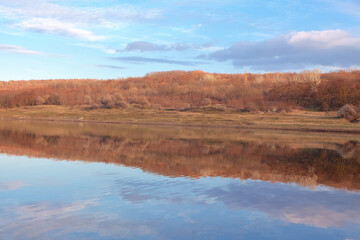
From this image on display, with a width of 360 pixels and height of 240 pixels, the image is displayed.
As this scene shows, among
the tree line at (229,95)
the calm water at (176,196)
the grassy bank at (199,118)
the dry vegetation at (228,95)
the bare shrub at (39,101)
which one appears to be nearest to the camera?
the calm water at (176,196)

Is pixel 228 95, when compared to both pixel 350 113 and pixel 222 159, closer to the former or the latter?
pixel 350 113

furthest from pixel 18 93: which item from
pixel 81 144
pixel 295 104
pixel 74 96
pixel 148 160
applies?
pixel 148 160

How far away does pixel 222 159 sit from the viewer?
14547mm

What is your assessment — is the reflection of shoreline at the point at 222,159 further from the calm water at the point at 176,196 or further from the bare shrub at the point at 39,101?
the bare shrub at the point at 39,101

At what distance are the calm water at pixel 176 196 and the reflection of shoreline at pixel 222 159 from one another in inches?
1.5

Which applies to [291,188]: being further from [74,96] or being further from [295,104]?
[74,96]

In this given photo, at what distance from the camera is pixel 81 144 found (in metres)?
19.0

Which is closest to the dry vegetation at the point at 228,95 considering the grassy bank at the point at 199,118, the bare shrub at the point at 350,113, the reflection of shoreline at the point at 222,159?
the grassy bank at the point at 199,118

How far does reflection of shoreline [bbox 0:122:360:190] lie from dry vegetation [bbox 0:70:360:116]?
26246mm

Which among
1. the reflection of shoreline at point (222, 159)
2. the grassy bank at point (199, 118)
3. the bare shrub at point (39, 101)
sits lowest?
the reflection of shoreline at point (222, 159)

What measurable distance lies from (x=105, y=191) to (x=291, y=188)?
4733 millimetres

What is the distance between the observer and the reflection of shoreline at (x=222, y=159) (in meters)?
11.4

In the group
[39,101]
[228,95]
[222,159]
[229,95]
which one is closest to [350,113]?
[222,159]

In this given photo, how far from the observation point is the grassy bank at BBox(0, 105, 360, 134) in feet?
109
